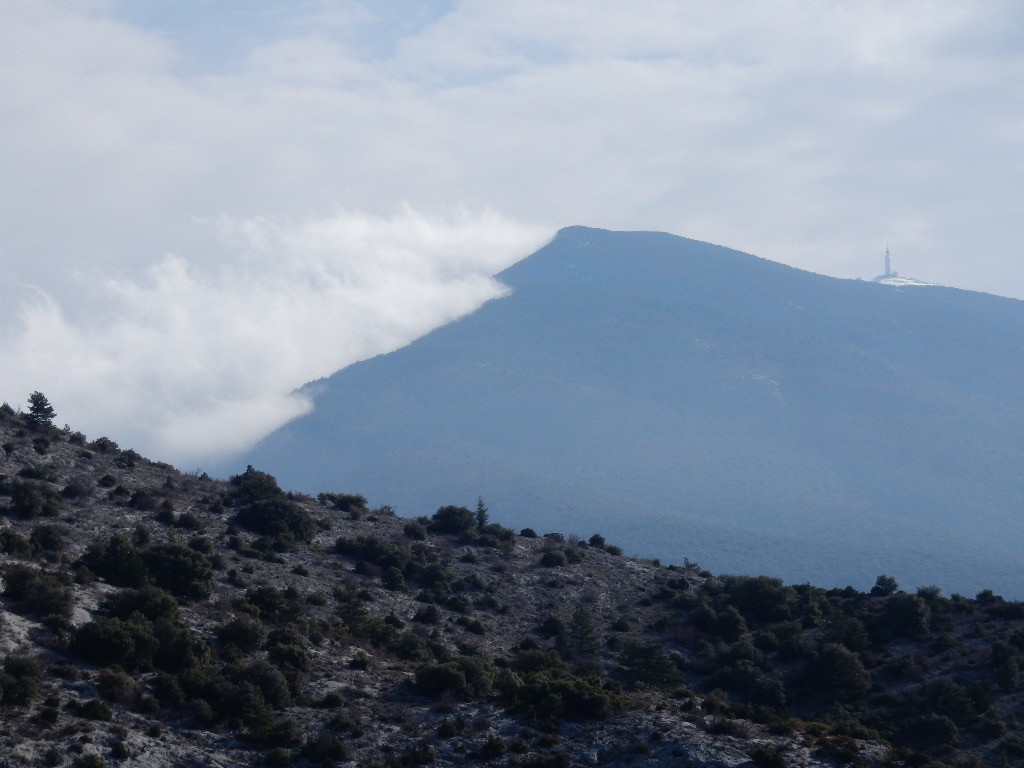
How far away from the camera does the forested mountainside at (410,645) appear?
28.6 metres

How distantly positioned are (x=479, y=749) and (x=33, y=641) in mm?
11867

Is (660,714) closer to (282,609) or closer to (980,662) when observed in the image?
(282,609)

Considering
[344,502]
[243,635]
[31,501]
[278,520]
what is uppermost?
[344,502]

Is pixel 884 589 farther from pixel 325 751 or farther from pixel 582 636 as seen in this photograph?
pixel 325 751

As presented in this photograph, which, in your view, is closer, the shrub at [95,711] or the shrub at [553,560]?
the shrub at [95,711]

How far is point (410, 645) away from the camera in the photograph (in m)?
38.8

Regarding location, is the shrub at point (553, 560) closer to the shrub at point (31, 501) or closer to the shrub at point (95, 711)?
the shrub at point (31, 501)

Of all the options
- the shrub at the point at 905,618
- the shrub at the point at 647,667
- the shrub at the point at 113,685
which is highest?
the shrub at the point at 905,618

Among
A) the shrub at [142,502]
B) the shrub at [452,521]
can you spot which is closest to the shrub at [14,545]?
the shrub at [142,502]

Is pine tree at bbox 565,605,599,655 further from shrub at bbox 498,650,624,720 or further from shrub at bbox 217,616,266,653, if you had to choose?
shrub at bbox 217,616,266,653

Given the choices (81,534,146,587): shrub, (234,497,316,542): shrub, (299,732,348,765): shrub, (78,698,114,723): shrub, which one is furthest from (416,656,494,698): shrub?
(234,497,316,542): shrub

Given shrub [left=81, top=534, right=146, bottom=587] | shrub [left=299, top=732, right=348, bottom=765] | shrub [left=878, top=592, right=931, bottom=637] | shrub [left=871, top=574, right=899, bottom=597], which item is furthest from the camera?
shrub [left=871, top=574, right=899, bottom=597]

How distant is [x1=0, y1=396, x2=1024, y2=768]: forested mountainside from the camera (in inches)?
1128

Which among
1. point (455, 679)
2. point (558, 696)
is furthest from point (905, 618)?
point (455, 679)
